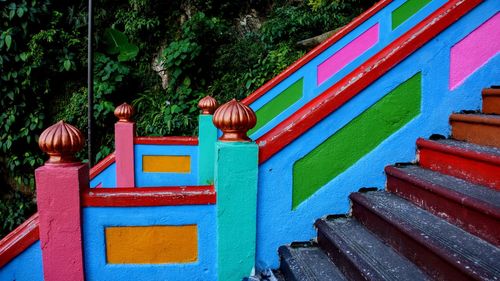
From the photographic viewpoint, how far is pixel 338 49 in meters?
4.93

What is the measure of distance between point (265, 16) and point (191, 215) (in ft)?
23.4

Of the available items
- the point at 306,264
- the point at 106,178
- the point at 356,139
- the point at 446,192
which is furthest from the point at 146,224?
the point at 106,178

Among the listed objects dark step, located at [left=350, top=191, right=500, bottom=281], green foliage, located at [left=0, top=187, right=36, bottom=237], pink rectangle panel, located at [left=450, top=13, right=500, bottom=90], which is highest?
pink rectangle panel, located at [left=450, top=13, right=500, bottom=90]

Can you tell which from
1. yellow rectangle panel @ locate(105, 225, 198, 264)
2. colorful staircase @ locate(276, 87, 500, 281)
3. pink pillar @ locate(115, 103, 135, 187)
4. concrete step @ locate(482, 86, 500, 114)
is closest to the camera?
colorful staircase @ locate(276, 87, 500, 281)

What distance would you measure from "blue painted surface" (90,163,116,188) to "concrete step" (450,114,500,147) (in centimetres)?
364

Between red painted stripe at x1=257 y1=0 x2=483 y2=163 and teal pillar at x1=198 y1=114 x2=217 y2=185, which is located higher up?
red painted stripe at x1=257 y1=0 x2=483 y2=163

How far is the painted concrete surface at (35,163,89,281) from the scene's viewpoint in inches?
72.5

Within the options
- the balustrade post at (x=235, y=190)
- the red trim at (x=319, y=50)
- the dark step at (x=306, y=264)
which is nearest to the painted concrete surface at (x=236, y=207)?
the balustrade post at (x=235, y=190)

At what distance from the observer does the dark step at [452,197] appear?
1.61m

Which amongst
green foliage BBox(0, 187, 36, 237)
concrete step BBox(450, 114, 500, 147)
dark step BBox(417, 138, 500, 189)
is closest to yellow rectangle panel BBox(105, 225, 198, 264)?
dark step BBox(417, 138, 500, 189)

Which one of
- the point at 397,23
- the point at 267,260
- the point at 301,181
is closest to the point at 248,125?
the point at 301,181

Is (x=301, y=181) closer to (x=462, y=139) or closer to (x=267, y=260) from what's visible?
(x=267, y=260)

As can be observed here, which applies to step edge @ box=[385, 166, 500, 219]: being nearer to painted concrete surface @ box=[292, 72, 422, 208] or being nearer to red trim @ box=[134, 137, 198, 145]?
painted concrete surface @ box=[292, 72, 422, 208]

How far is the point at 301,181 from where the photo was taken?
2.22 metres
